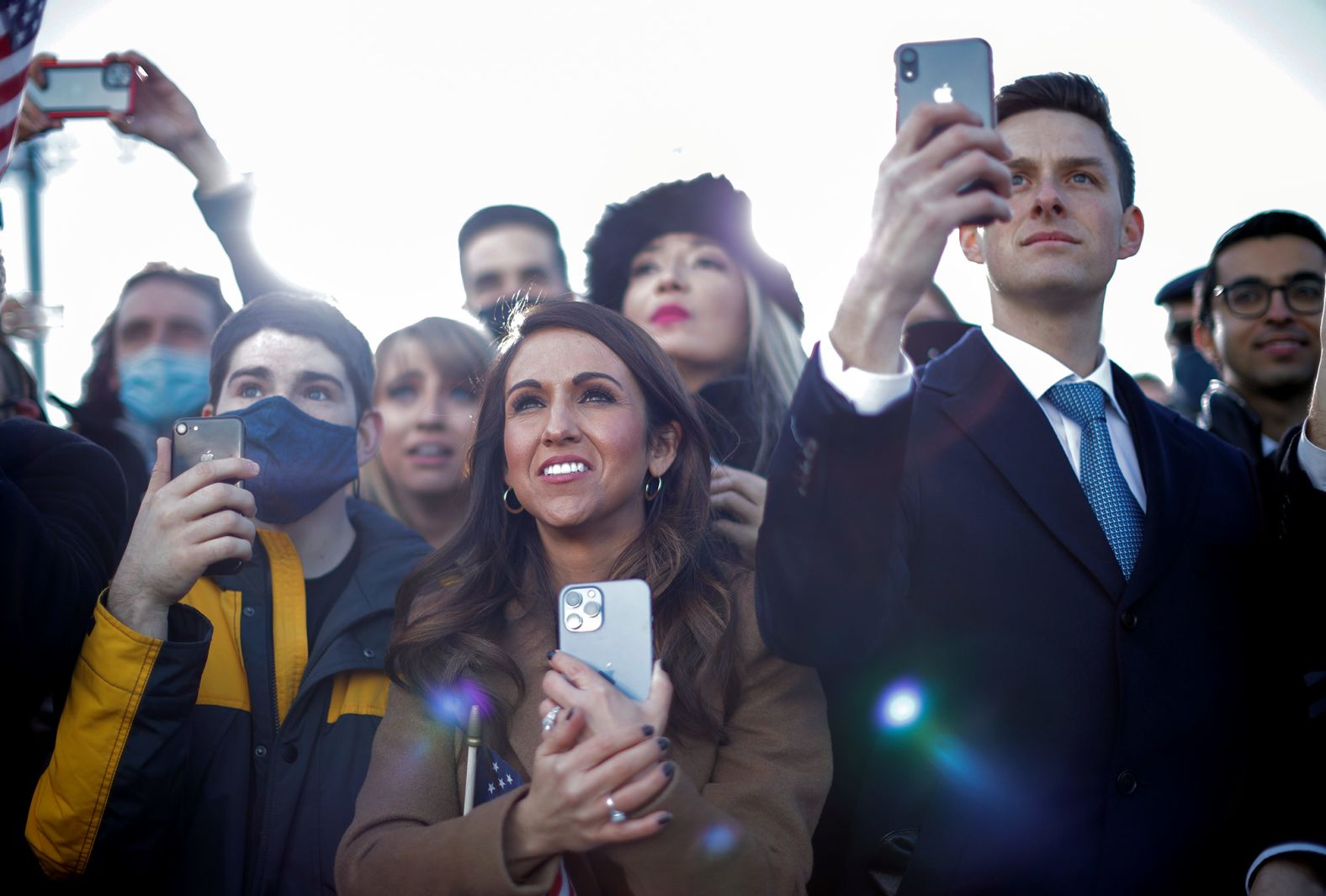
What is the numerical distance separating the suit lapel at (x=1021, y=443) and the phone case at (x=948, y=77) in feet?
2.49

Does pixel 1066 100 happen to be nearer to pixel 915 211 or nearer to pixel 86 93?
pixel 915 211

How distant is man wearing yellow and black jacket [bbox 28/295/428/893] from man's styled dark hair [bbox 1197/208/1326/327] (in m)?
3.59

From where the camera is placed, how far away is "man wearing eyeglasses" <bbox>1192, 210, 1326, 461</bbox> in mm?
4570

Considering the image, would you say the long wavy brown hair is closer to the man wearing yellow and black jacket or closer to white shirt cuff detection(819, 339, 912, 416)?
the man wearing yellow and black jacket

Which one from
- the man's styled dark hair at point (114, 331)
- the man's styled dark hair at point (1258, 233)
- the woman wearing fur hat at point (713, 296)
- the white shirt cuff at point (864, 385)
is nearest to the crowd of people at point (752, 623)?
the white shirt cuff at point (864, 385)

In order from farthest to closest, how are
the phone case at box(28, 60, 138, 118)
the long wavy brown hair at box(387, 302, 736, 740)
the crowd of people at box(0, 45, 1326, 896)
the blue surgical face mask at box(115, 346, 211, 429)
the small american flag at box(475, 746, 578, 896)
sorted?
1. the phone case at box(28, 60, 138, 118)
2. the blue surgical face mask at box(115, 346, 211, 429)
3. the long wavy brown hair at box(387, 302, 736, 740)
4. the small american flag at box(475, 746, 578, 896)
5. the crowd of people at box(0, 45, 1326, 896)

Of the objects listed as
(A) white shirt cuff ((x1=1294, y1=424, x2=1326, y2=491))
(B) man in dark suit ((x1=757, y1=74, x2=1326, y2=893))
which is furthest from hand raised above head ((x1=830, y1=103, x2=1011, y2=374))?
(A) white shirt cuff ((x1=1294, y1=424, x2=1326, y2=491))

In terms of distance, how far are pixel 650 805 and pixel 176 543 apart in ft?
4.94

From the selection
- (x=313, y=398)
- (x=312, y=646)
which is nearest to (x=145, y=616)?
(x=312, y=646)

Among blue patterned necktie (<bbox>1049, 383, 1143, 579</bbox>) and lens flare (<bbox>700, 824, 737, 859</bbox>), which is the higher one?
blue patterned necktie (<bbox>1049, 383, 1143, 579</bbox>)

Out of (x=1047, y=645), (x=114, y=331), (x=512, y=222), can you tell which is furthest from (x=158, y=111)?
(x=1047, y=645)

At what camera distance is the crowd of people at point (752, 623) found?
2.41 metres

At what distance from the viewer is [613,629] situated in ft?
8.42

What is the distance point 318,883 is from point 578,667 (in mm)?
1333
